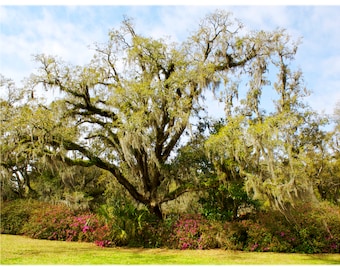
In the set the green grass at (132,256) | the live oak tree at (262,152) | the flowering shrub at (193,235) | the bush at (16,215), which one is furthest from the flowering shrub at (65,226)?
the live oak tree at (262,152)

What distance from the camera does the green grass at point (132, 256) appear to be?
756 cm

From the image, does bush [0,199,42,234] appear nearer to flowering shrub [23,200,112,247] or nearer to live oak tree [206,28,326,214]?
flowering shrub [23,200,112,247]

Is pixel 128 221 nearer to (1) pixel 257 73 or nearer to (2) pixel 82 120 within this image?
(2) pixel 82 120

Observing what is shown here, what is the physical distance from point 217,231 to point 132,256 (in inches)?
109

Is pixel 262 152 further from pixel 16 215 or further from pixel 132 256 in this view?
pixel 16 215

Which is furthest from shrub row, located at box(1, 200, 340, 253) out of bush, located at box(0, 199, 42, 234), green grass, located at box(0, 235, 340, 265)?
bush, located at box(0, 199, 42, 234)

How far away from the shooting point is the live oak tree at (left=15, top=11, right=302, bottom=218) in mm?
10008

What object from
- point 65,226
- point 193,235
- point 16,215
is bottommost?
point 193,235

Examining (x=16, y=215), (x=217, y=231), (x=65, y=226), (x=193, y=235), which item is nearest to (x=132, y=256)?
(x=193, y=235)

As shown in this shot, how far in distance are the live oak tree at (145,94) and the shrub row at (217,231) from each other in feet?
3.68

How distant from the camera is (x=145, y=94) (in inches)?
385

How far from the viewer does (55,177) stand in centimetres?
1451

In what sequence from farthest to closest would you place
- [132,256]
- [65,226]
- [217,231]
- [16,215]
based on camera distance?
1. [16,215]
2. [65,226]
3. [217,231]
4. [132,256]

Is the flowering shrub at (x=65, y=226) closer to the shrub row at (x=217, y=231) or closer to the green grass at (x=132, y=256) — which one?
the shrub row at (x=217, y=231)
